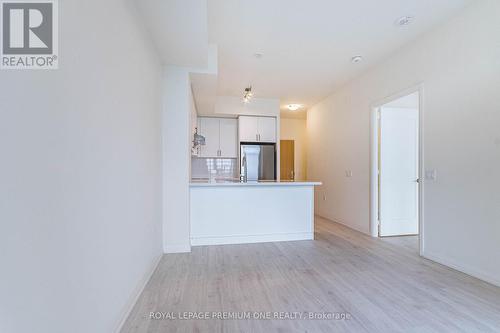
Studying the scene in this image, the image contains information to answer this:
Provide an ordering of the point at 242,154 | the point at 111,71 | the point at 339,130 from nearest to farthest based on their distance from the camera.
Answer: the point at 111,71, the point at 339,130, the point at 242,154

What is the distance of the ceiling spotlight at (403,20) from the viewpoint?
2623 mm

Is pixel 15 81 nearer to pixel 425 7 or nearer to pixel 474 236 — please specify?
pixel 425 7

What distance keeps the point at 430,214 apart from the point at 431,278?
845mm

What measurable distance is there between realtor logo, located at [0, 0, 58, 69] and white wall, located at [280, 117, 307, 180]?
6510 mm

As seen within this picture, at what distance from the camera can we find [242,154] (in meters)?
5.53

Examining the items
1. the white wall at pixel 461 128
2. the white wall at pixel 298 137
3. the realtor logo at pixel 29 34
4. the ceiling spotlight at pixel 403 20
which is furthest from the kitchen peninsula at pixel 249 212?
the white wall at pixel 298 137

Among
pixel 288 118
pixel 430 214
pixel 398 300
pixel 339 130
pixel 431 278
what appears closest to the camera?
pixel 398 300

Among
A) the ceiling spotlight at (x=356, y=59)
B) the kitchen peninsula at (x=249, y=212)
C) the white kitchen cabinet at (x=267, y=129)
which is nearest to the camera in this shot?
the kitchen peninsula at (x=249, y=212)

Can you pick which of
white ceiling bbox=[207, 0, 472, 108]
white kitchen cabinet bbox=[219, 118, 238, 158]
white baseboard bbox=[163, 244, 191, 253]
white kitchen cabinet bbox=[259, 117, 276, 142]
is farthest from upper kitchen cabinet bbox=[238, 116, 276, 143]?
white baseboard bbox=[163, 244, 191, 253]

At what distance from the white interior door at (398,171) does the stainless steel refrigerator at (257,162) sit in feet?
7.97

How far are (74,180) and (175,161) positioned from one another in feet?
6.89

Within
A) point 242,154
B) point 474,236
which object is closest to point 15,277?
point 474,236

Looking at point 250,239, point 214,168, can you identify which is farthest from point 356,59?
point 214,168

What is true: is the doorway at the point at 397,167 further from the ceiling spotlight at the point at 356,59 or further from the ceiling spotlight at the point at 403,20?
the ceiling spotlight at the point at 403,20
